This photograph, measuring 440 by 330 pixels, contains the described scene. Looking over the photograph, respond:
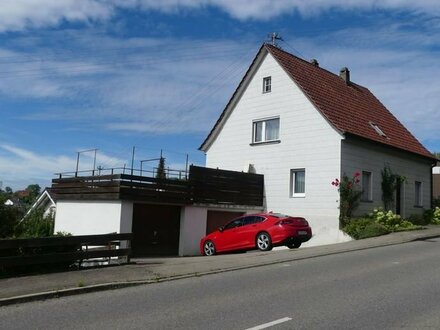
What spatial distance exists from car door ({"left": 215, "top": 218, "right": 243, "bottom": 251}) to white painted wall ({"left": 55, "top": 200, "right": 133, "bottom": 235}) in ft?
11.8

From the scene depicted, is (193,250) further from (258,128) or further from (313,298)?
(313,298)

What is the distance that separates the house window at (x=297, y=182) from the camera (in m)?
24.1

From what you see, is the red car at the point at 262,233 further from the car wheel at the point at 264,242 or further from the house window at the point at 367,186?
the house window at the point at 367,186

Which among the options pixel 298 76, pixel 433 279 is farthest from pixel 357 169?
pixel 433 279

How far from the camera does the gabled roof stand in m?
24.0

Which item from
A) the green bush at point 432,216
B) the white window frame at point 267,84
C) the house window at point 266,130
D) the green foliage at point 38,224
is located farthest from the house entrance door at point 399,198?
the green foliage at point 38,224

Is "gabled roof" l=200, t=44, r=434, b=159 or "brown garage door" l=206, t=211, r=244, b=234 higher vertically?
"gabled roof" l=200, t=44, r=434, b=159

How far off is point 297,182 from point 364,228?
447cm

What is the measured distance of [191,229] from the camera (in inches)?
882

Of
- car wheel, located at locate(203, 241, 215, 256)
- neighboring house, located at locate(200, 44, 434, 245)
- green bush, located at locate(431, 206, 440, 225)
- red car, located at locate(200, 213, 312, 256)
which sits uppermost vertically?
neighboring house, located at locate(200, 44, 434, 245)

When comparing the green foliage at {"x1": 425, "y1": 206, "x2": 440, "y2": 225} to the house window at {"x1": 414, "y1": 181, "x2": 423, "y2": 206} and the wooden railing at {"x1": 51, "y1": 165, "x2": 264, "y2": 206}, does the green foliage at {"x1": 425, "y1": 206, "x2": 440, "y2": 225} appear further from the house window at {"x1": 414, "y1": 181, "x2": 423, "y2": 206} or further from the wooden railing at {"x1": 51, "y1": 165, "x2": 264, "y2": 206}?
the wooden railing at {"x1": 51, "y1": 165, "x2": 264, "y2": 206}

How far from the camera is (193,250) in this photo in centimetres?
2228

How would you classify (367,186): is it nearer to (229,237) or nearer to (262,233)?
(262,233)

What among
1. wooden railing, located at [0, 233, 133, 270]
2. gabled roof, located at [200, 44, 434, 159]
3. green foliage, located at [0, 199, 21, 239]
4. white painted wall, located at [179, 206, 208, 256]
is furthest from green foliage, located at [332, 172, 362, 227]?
green foliage, located at [0, 199, 21, 239]
